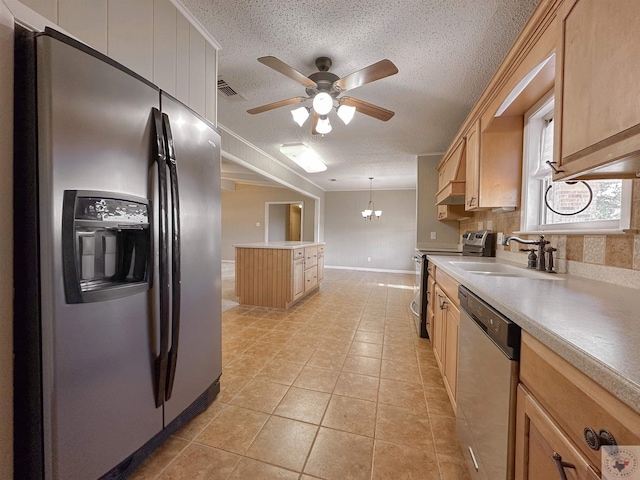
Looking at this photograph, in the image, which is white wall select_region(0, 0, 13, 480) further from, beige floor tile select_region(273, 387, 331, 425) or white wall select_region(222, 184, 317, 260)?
white wall select_region(222, 184, 317, 260)

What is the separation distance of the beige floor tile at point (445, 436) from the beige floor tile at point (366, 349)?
84 centimetres

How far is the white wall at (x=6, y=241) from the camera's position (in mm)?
800

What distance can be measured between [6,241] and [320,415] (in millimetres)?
1645

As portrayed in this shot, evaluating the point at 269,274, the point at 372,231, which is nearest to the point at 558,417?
the point at 269,274

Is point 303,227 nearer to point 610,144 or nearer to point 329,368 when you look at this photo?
point 329,368

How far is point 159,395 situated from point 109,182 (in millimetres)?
955

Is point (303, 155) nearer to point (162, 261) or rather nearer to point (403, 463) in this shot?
point (162, 261)

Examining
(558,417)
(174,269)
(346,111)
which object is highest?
(346,111)

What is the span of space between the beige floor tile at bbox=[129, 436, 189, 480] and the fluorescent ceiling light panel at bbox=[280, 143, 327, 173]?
11.6ft

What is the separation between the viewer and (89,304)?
923 mm

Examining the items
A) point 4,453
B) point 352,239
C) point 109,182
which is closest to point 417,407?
point 4,453

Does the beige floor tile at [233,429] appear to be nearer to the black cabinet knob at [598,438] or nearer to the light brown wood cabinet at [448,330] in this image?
the light brown wood cabinet at [448,330]

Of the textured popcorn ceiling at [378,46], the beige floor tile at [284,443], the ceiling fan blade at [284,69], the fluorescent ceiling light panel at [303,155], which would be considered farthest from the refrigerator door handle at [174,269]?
the fluorescent ceiling light panel at [303,155]

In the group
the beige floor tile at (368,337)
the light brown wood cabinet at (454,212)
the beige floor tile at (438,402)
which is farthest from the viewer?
the light brown wood cabinet at (454,212)
